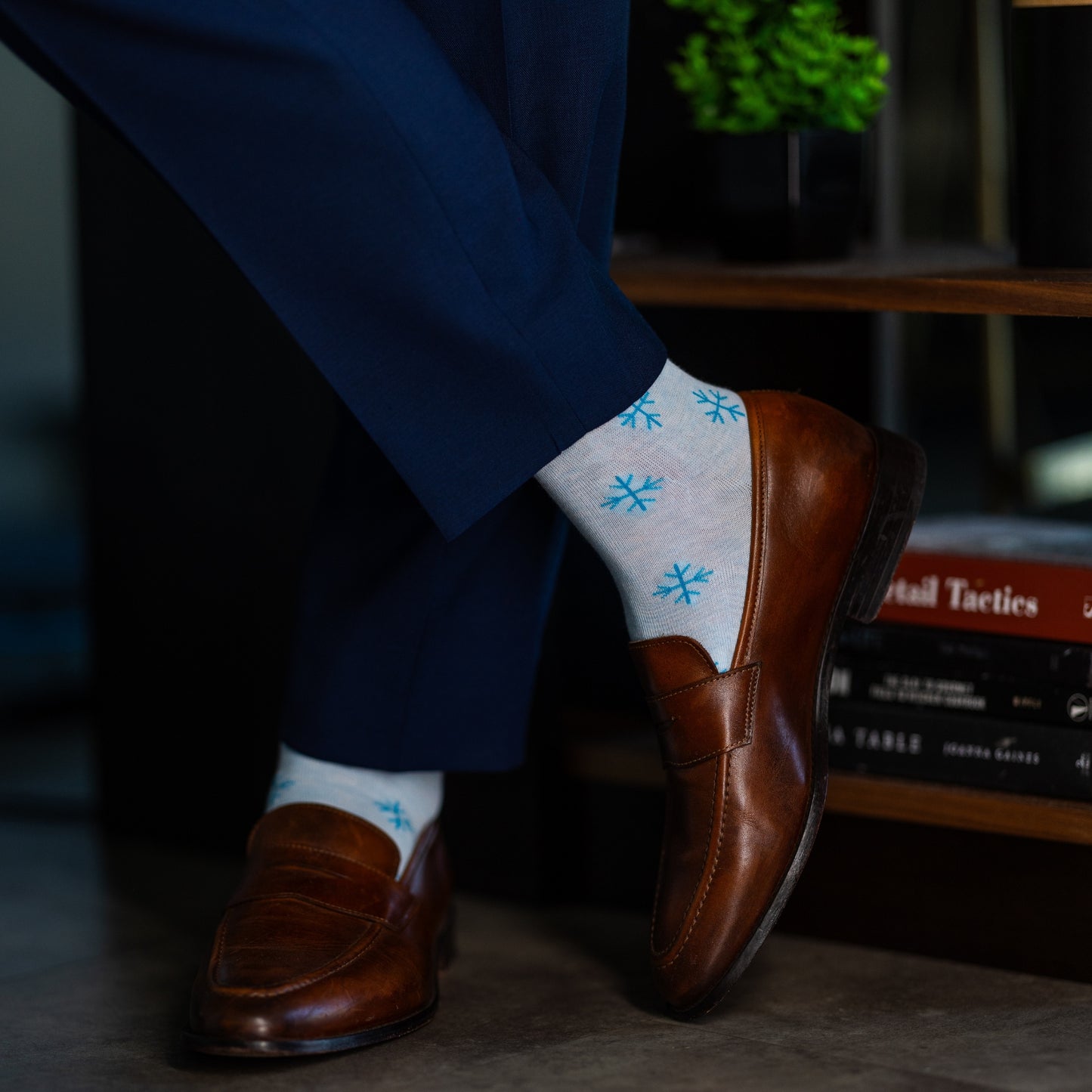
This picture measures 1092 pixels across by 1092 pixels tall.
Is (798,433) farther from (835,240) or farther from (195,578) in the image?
(195,578)

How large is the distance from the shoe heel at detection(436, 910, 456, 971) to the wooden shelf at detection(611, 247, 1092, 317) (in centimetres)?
46

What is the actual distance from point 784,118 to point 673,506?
410 mm

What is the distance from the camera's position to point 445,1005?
3.51 ft

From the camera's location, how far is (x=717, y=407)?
3.25ft

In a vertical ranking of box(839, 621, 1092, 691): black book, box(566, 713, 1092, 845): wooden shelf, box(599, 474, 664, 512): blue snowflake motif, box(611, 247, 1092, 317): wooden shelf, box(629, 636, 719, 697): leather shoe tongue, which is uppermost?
box(611, 247, 1092, 317): wooden shelf

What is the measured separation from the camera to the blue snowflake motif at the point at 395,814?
3.57 ft

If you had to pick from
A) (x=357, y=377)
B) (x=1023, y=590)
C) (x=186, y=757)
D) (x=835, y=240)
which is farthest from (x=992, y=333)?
(x=357, y=377)

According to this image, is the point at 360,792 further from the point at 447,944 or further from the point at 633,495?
the point at 633,495

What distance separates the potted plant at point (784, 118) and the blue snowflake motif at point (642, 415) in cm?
32

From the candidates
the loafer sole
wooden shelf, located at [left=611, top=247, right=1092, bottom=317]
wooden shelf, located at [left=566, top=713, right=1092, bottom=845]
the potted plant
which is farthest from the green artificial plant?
the loafer sole

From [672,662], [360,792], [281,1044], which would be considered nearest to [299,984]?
[281,1044]

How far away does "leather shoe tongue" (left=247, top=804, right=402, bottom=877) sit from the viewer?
105cm

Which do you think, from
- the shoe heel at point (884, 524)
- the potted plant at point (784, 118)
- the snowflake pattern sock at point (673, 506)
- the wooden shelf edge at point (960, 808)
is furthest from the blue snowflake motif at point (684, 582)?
the potted plant at point (784, 118)

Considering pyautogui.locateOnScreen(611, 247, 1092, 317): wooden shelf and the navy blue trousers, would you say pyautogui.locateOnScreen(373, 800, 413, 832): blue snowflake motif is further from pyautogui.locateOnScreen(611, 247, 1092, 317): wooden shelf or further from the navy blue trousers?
pyautogui.locateOnScreen(611, 247, 1092, 317): wooden shelf
